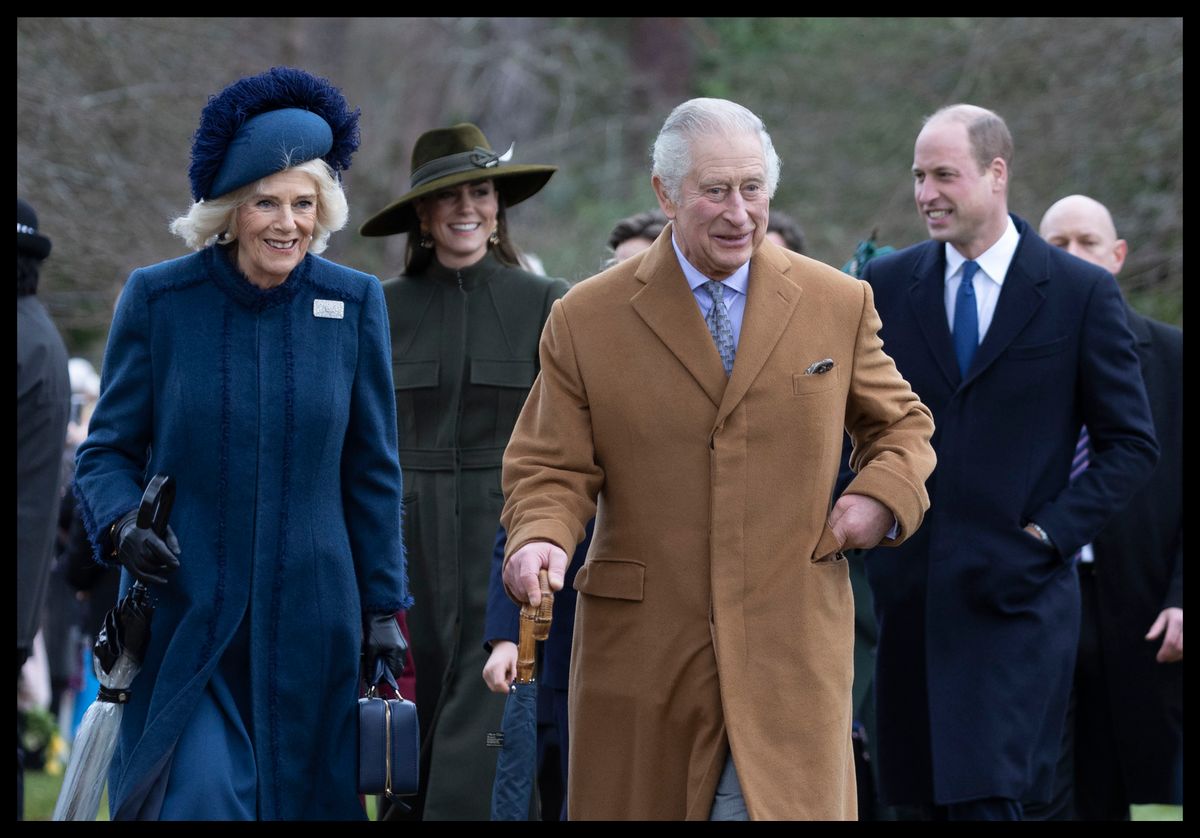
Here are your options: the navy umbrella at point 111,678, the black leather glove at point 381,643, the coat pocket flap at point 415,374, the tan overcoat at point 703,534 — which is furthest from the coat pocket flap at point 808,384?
the coat pocket flap at point 415,374

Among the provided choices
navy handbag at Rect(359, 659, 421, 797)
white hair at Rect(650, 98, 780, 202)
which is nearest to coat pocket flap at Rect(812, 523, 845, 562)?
white hair at Rect(650, 98, 780, 202)

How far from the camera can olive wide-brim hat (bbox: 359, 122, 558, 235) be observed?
22.9 feet

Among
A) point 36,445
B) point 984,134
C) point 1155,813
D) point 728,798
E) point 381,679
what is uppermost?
point 984,134

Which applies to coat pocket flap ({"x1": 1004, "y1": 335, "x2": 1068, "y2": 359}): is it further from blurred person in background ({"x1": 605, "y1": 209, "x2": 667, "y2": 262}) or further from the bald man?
blurred person in background ({"x1": 605, "y1": 209, "x2": 667, "y2": 262})

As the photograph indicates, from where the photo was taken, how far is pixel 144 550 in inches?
189

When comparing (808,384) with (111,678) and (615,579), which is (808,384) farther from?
(111,678)

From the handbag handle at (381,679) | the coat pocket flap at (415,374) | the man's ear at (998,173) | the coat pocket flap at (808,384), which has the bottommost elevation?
the handbag handle at (381,679)

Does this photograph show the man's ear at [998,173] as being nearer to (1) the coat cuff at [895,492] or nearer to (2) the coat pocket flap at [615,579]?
(1) the coat cuff at [895,492]

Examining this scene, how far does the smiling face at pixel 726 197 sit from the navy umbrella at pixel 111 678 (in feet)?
4.59

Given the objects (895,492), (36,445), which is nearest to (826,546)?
(895,492)

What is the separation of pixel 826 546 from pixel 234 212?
172cm

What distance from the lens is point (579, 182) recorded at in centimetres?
2458

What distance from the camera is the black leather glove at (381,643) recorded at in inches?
204

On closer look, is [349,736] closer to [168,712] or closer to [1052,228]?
[168,712]
